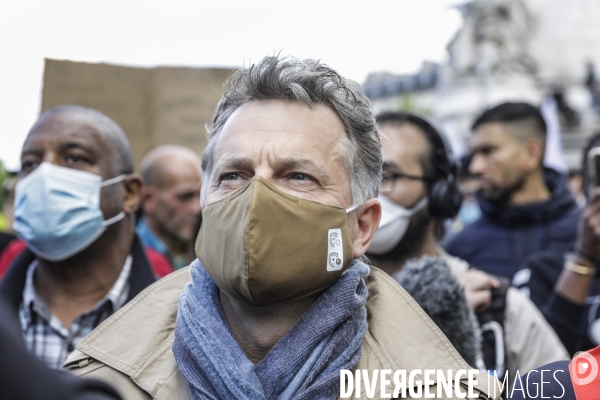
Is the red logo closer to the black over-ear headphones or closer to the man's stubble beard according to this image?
the black over-ear headphones

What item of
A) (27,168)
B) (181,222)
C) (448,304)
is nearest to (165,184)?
(181,222)

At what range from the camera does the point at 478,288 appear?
3.13 metres

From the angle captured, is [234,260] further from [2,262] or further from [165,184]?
[165,184]

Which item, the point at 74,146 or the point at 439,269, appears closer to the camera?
the point at 439,269

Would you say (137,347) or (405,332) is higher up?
(405,332)

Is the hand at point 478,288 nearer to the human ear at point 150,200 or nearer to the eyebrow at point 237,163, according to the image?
the eyebrow at point 237,163

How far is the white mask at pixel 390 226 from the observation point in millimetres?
3510

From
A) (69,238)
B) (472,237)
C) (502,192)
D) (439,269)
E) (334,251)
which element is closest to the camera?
(334,251)

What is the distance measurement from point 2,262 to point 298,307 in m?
2.44

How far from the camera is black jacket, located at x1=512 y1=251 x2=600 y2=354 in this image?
11.7 ft

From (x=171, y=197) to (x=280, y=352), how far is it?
4.40 m

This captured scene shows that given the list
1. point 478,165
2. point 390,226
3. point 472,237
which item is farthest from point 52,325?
point 478,165

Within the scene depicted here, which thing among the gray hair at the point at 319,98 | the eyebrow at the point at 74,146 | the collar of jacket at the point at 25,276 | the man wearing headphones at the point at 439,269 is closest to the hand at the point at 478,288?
the man wearing headphones at the point at 439,269

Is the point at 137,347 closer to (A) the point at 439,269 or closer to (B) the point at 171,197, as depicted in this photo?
(A) the point at 439,269
